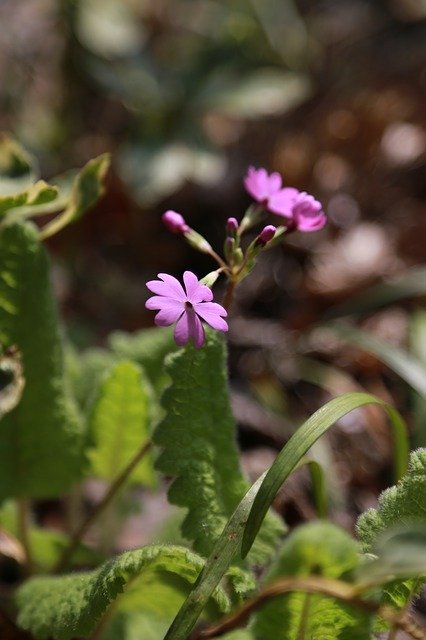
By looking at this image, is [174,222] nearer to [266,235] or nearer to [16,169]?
[266,235]

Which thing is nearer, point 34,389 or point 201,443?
point 201,443

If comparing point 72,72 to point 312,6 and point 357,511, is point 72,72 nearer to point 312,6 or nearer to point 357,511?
point 312,6

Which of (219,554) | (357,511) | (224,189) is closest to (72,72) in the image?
(224,189)

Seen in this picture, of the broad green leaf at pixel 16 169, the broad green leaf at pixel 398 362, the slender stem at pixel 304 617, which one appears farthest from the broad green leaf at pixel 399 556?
the broad green leaf at pixel 16 169

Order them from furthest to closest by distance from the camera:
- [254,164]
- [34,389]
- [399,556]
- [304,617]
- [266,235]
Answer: [254,164], [34,389], [266,235], [304,617], [399,556]

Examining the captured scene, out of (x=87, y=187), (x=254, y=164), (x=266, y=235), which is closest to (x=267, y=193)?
(x=266, y=235)

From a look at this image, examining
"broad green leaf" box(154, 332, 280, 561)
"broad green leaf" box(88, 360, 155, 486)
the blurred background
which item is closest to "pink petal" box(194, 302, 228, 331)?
"broad green leaf" box(154, 332, 280, 561)
